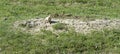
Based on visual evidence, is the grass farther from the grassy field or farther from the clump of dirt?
the grassy field

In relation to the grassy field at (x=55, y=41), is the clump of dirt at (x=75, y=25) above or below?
above

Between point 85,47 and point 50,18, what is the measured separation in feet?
5.03

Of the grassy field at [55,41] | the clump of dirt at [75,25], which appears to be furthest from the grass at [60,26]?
the grassy field at [55,41]

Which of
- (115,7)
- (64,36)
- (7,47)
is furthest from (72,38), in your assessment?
(115,7)

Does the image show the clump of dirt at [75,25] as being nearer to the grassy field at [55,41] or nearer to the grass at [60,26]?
the grass at [60,26]

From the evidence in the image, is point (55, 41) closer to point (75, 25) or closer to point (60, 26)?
point (60, 26)

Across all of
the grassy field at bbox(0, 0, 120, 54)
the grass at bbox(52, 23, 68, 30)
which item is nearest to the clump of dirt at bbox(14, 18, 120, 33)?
the grass at bbox(52, 23, 68, 30)

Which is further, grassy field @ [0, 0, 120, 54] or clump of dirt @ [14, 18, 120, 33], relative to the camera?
Answer: clump of dirt @ [14, 18, 120, 33]

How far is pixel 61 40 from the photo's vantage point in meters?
8.24

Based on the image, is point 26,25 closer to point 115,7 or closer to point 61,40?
point 61,40

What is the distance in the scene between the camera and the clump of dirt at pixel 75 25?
28.7 ft

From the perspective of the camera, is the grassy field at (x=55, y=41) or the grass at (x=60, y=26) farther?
the grass at (x=60, y=26)

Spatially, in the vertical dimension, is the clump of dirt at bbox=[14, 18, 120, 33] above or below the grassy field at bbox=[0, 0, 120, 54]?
above

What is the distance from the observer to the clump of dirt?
8758 millimetres
